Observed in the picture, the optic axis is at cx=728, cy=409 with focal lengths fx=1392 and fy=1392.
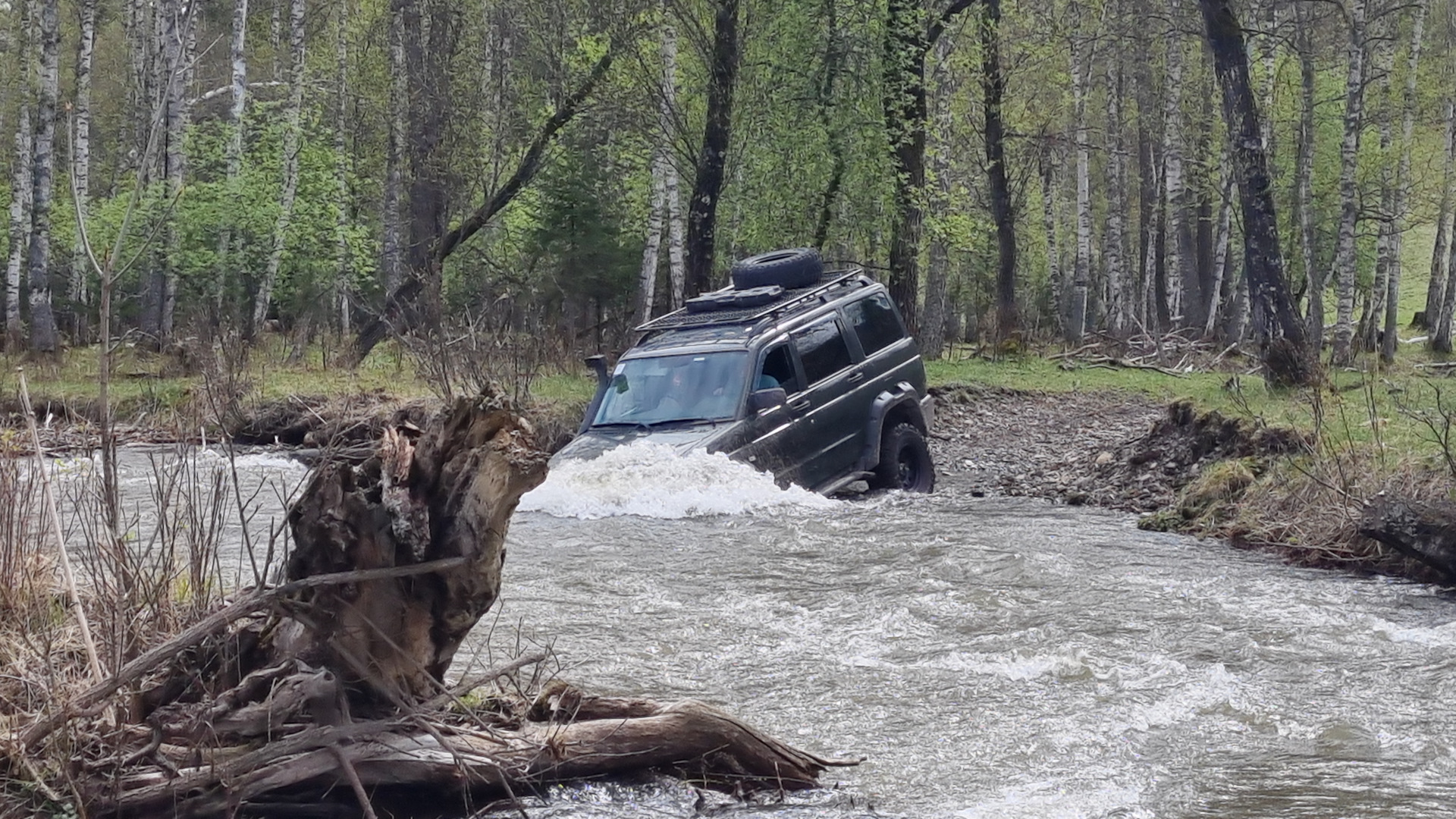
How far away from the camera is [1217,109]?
35844mm

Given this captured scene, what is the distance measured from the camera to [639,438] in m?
12.4

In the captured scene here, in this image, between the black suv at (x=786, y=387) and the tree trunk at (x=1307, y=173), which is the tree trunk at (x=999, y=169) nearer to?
the tree trunk at (x=1307, y=173)

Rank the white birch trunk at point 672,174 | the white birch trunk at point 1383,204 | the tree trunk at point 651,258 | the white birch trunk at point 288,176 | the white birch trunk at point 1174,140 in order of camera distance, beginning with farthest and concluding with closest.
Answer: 1. the white birch trunk at point 1383,204
2. the white birch trunk at point 1174,140
3. the white birch trunk at point 288,176
4. the tree trunk at point 651,258
5. the white birch trunk at point 672,174

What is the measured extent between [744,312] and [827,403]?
1.30 metres

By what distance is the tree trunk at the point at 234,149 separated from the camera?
25500 mm

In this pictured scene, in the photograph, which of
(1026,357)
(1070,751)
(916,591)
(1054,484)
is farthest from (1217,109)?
(1070,751)

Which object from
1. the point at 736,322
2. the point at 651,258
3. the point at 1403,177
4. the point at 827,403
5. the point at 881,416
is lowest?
the point at 881,416

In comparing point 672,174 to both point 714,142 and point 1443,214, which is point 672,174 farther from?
point 1443,214

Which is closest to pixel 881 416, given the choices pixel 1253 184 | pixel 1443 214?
pixel 1253 184

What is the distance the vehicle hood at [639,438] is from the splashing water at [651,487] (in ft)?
0.36

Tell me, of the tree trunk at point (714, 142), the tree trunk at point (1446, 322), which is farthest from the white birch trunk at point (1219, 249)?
the tree trunk at point (714, 142)

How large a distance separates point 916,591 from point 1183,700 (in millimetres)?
2567

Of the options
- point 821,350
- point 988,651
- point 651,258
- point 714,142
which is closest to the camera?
point 988,651

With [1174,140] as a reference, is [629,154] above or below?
below
